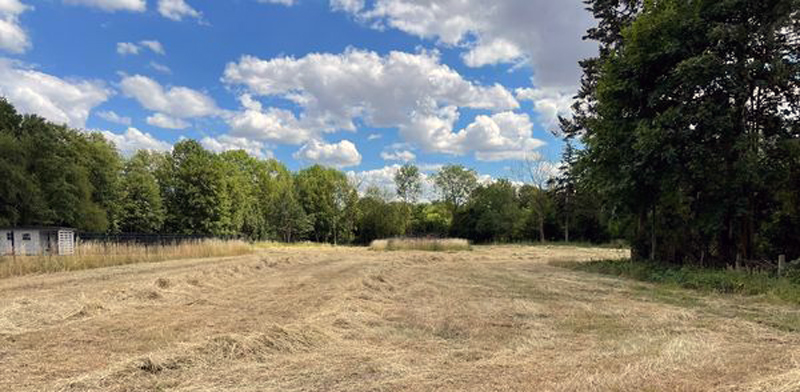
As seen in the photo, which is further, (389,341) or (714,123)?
(714,123)

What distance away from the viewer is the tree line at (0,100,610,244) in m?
41.2

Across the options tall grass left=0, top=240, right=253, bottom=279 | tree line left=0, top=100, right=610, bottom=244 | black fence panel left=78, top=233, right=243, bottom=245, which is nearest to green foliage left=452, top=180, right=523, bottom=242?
tree line left=0, top=100, right=610, bottom=244

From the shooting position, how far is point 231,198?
6181cm

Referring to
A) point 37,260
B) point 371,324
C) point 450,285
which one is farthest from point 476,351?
point 37,260

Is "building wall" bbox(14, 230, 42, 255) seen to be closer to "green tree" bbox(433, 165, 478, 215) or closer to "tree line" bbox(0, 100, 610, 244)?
"tree line" bbox(0, 100, 610, 244)

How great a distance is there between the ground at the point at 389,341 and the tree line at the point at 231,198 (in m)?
26.2

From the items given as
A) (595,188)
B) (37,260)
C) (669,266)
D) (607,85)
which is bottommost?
(669,266)

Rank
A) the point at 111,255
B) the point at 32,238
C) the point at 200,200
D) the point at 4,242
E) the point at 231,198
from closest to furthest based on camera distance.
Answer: the point at 111,255 < the point at 4,242 < the point at 32,238 < the point at 200,200 < the point at 231,198

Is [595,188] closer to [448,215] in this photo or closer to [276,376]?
[276,376]

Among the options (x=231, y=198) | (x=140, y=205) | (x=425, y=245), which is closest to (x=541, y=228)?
(x=425, y=245)

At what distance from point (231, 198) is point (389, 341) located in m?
58.0

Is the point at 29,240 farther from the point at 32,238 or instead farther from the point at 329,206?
the point at 329,206

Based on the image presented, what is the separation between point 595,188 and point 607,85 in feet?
12.8

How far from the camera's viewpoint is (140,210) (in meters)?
58.0
